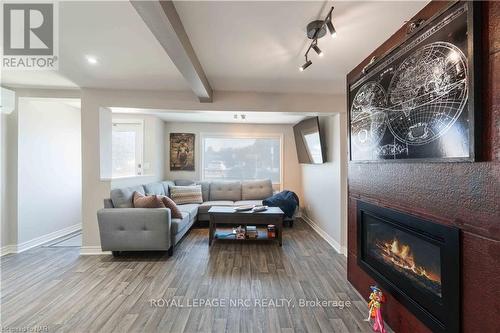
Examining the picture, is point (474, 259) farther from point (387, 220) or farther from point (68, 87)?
point (68, 87)

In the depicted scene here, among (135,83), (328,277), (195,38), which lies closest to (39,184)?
(135,83)

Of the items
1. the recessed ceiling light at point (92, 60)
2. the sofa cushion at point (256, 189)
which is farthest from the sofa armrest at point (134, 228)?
the sofa cushion at point (256, 189)

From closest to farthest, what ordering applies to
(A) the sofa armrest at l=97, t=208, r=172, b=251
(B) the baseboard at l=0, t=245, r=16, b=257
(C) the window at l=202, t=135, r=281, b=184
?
1. (A) the sofa armrest at l=97, t=208, r=172, b=251
2. (B) the baseboard at l=0, t=245, r=16, b=257
3. (C) the window at l=202, t=135, r=281, b=184

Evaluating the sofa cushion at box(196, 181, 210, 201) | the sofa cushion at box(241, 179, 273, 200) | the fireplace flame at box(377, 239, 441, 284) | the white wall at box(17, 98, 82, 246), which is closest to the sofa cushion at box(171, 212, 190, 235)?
the sofa cushion at box(196, 181, 210, 201)

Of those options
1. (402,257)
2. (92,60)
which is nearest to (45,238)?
(92,60)

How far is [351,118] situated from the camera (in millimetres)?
2189

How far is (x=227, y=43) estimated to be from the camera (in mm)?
1897

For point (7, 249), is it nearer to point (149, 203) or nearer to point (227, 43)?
point (149, 203)

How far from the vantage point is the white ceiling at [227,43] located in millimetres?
1499

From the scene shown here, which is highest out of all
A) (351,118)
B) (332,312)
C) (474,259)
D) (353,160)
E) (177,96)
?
(177,96)

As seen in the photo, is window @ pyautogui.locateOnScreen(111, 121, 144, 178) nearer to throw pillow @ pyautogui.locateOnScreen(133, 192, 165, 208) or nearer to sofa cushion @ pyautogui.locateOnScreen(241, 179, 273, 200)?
throw pillow @ pyautogui.locateOnScreen(133, 192, 165, 208)

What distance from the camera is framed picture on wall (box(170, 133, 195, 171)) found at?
17.6ft

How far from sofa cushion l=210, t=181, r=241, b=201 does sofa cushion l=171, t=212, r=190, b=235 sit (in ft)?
4.66

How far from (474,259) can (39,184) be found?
4936 mm
